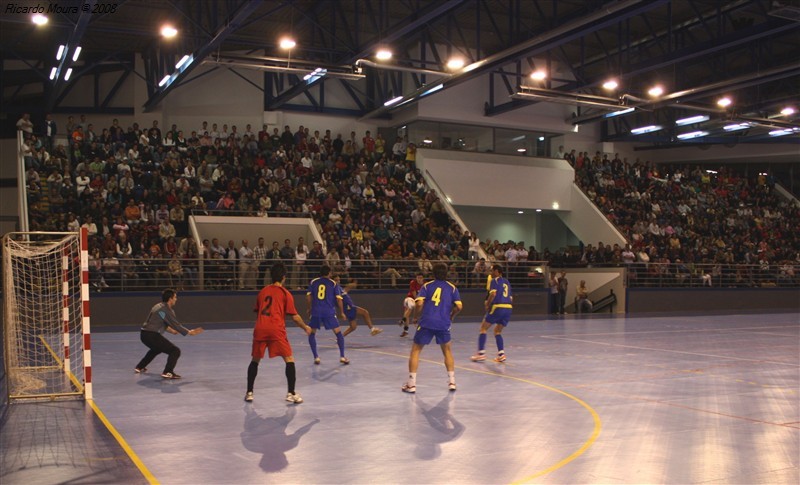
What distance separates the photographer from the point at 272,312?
10234mm

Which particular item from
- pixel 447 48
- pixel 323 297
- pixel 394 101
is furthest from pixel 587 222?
pixel 323 297

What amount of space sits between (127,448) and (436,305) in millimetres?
5195

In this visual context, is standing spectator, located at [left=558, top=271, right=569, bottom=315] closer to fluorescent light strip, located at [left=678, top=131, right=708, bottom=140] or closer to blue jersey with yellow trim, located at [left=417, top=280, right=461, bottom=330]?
fluorescent light strip, located at [left=678, top=131, right=708, bottom=140]

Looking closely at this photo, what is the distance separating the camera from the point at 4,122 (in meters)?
33.6

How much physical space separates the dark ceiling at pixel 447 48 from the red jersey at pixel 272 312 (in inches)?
435

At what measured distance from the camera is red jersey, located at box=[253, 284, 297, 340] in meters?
10.2

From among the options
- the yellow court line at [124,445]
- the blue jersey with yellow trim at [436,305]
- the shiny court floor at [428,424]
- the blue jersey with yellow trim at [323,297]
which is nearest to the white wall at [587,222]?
the shiny court floor at [428,424]

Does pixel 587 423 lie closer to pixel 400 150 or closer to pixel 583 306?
pixel 583 306

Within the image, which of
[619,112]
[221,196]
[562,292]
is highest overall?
[619,112]

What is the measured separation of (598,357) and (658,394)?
188 inches

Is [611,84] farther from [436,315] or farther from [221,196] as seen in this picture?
[436,315]

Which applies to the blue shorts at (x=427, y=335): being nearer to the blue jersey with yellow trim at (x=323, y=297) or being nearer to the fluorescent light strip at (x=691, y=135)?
the blue jersey with yellow trim at (x=323, y=297)

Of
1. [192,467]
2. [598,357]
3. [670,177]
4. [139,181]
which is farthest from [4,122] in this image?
[670,177]

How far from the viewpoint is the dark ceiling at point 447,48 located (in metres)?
23.2
